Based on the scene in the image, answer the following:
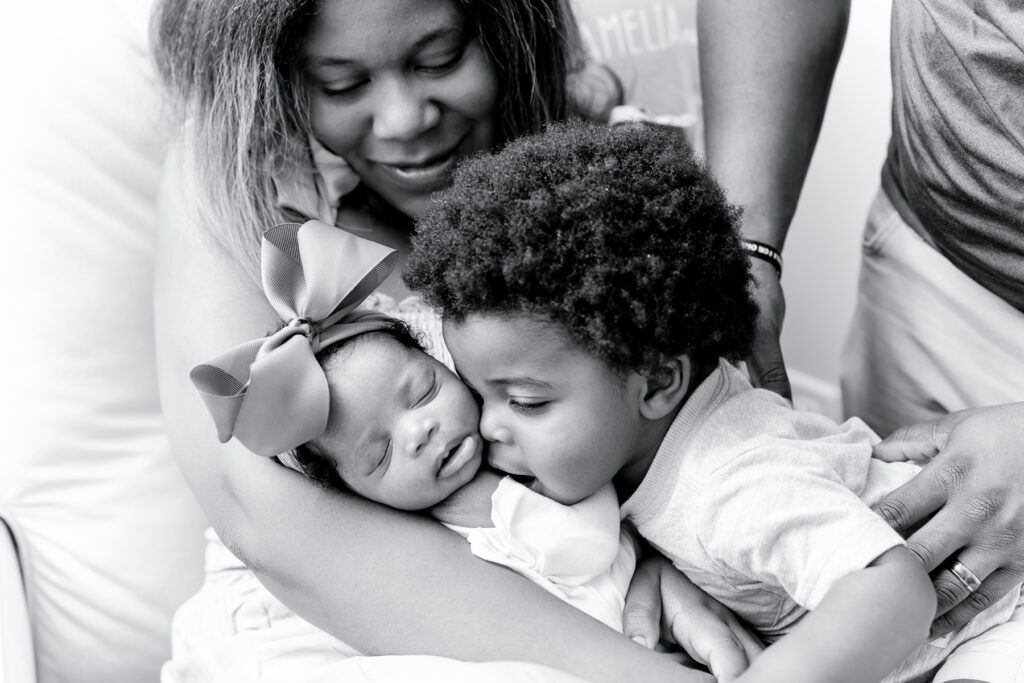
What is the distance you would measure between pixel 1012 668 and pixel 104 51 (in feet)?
4.44

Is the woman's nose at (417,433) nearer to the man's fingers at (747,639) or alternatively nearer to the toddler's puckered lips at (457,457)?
the toddler's puckered lips at (457,457)

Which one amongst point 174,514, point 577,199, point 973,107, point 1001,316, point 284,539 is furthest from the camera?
point 174,514

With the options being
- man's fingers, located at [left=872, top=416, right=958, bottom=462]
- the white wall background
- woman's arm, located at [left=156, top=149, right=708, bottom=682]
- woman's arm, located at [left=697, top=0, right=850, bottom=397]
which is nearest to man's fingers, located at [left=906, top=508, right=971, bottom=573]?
man's fingers, located at [left=872, top=416, right=958, bottom=462]

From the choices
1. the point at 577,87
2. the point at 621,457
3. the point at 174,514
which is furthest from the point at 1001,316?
the point at 174,514

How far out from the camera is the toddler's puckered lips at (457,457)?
1.02 m

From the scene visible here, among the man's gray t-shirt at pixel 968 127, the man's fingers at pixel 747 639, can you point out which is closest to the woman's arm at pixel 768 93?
the man's gray t-shirt at pixel 968 127

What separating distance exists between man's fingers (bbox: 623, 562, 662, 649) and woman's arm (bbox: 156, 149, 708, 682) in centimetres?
5

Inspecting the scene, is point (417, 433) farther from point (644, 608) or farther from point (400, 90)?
point (400, 90)

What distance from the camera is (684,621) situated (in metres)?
1.01

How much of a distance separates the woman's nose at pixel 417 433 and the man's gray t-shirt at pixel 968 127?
0.68 m

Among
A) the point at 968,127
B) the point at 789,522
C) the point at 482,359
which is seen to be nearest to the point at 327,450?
the point at 482,359

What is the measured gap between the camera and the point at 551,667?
95cm

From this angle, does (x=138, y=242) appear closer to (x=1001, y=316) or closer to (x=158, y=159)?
(x=158, y=159)

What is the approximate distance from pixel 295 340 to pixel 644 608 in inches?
17.4
